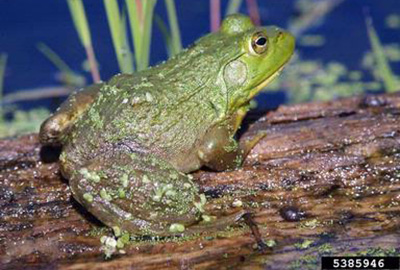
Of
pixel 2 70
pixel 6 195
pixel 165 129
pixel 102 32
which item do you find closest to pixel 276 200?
pixel 165 129

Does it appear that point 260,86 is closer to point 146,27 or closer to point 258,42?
point 258,42

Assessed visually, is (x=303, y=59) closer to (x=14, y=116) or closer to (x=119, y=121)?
(x=14, y=116)

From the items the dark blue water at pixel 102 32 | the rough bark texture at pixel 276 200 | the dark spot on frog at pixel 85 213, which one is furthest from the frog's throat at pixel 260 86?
the dark blue water at pixel 102 32

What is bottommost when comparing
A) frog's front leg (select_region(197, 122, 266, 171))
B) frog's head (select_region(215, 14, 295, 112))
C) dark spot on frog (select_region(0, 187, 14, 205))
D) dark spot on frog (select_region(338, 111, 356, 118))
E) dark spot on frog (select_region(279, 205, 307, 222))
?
dark spot on frog (select_region(279, 205, 307, 222))

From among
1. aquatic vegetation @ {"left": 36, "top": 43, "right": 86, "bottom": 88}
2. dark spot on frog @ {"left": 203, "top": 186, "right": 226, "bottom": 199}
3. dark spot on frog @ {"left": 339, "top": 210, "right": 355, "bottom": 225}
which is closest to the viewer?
dark spot on frog @ {"left": 339, "top": 210, "right": 355, "bottom": 225}

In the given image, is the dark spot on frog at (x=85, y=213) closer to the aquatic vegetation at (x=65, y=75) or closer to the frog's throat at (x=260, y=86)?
the frog's throat at (x=260, y=86)

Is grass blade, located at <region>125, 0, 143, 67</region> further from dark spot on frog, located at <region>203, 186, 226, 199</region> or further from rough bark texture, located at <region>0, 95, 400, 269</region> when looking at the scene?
dark spot on frog, located at <region>203, 186, 226, 199</region>

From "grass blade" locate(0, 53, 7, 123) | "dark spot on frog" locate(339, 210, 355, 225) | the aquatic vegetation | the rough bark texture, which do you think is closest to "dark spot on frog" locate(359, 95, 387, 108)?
the rough bark texture
